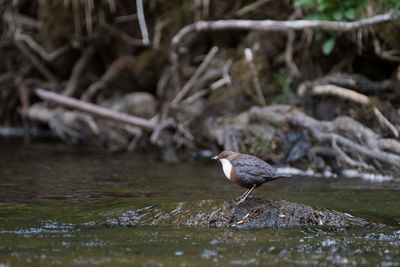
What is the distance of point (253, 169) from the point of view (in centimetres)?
376

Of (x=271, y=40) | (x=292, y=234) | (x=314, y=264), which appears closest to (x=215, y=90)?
(x=271, y=40)

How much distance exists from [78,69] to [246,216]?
26.7ft

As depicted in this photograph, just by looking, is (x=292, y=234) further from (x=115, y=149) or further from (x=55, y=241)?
(x=115, y=149)

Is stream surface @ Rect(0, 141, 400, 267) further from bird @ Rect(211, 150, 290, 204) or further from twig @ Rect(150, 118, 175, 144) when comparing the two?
twig @ Rect(150, 118, 175, 144)

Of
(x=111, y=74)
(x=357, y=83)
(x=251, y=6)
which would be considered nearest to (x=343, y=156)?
(x=357, y=83)

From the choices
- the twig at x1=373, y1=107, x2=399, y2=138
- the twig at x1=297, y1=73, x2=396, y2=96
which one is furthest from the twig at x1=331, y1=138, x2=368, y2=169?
the twig at x1=297, y1=73, x2=396, y2=96

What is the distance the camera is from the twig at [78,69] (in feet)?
35.6

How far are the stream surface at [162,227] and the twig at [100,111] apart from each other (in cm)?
169

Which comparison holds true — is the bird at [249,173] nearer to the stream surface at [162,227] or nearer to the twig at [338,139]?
the stream surface at [162,227]

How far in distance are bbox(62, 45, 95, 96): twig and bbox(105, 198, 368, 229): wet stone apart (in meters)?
7.46

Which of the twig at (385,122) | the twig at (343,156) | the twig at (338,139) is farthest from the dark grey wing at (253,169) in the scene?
the twig at (385,122)

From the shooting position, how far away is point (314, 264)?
2.69m

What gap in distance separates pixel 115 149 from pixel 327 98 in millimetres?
4142

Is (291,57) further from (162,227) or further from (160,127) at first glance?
(162,227)
